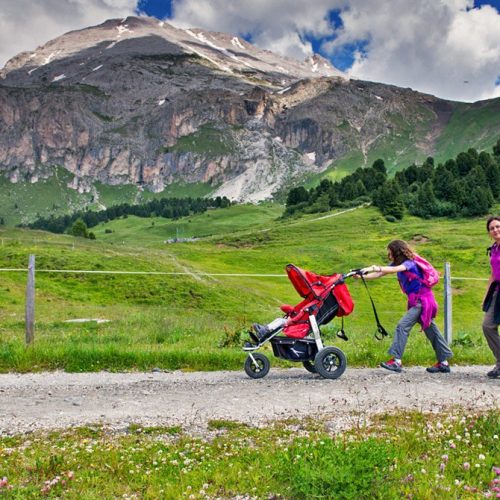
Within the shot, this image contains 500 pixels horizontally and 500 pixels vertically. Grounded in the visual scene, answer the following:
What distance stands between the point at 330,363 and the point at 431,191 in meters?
143

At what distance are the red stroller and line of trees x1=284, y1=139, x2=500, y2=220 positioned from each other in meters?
132

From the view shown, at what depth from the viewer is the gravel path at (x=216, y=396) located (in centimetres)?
834

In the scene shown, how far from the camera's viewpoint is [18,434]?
7.50m

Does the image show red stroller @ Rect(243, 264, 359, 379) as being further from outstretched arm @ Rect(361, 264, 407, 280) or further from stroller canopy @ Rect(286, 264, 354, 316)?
outstretched arm @ Rect(361, 264, 407, 280)

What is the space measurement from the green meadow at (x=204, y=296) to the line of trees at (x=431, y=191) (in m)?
7.06

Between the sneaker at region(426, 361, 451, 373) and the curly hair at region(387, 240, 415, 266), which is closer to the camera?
the sneaker at region(426, 361, 451, 373)

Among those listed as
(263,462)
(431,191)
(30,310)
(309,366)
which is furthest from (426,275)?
(431,191)

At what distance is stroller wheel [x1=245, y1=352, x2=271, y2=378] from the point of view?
458 inches

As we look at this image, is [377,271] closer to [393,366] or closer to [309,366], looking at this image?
[393,366]

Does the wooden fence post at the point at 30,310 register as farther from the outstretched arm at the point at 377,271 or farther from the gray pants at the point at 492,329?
the gray pants at the point at 492,329

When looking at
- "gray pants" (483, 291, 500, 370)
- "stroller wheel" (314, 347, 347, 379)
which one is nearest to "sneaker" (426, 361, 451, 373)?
"gray pants" (483, 291, 500, 370)

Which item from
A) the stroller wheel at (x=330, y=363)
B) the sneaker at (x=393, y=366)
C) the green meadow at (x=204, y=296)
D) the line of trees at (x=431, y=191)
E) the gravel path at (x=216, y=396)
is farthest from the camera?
the line of trees at (x=431, y=191)

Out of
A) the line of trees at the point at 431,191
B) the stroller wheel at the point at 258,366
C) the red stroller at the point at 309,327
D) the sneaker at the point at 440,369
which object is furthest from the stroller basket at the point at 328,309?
the line of trees at the point at 431,191

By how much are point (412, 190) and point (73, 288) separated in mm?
135185
